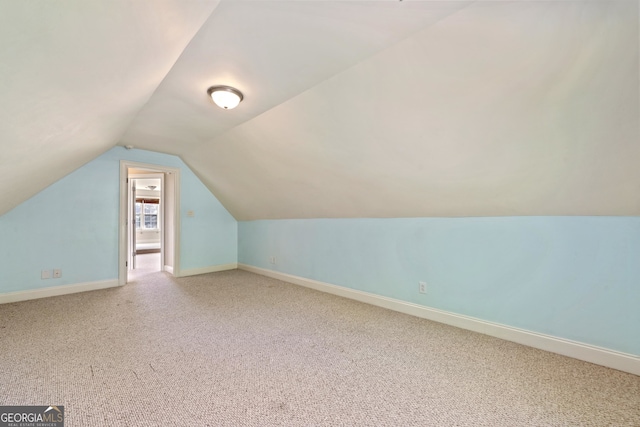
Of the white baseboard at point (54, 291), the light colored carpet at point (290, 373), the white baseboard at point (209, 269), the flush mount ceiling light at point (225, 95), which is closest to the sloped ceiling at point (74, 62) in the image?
the flush mount ceiling light at point (225, 95)

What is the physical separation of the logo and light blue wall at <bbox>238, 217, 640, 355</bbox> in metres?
2.74

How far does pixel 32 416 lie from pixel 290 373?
138cm

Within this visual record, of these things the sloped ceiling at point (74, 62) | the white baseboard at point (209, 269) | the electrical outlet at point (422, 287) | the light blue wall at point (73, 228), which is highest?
the sloped ceiling at point (74, 62)

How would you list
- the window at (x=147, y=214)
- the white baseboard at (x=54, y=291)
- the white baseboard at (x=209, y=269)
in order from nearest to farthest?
the white baseboard at (x=54, y=291)
the white baseboard at (x=209, y=269)
the window at (x=147, y=214)

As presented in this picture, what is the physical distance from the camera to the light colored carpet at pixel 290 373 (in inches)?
54.1

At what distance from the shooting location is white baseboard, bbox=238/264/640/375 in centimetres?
178

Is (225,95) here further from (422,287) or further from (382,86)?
(422,287)

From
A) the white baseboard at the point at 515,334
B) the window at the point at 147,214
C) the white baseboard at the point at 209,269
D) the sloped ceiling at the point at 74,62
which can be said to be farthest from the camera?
the window at the point at 147,214

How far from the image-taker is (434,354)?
1984 mm

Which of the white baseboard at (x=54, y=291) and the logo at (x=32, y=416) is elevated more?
the white baseboard at (x=54, y=291)

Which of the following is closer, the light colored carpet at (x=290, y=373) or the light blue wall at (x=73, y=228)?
the light colored carpet at (x=290, y=373)

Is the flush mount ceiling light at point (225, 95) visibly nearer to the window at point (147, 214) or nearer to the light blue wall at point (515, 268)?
the light blue wall at point (515, 268)

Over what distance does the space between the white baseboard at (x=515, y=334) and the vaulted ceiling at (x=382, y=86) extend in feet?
3.26

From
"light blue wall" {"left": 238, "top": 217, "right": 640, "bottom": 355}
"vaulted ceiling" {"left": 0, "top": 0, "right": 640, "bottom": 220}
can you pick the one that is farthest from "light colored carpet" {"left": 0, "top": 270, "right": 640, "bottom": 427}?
"vaulted ceiling" {"left": 0, "top": 0, "right": 640, "bottom": 220}
